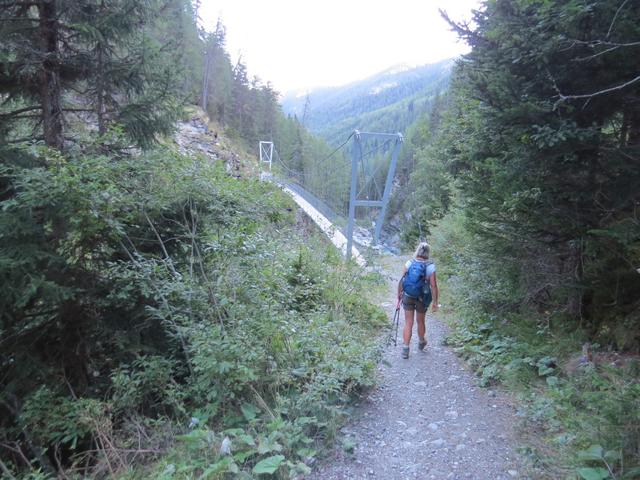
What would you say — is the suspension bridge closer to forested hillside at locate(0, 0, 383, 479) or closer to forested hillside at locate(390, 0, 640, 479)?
forested hillside at locate(0, 0, 383, 479)

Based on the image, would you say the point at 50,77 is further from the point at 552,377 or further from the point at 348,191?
the point at 348,191

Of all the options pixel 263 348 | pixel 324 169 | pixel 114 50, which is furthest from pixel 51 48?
pixel 324 169

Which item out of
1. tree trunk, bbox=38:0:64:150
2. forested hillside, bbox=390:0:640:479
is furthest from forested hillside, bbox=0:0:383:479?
forested hillside, bbox=390:0:640:479

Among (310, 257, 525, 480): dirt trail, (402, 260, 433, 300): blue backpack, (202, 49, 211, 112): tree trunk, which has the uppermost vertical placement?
(202, 49, 211, 112): tree trunk

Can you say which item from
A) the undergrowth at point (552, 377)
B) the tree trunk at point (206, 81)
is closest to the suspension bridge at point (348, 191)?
the undergrowth at point (552, 377)

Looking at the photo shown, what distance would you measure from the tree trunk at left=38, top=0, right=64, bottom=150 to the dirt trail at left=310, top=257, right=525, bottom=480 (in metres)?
4.48

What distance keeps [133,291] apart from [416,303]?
138 inches

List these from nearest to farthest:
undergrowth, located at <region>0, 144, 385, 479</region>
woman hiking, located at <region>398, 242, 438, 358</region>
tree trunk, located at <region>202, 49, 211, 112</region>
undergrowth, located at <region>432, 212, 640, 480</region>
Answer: undergrowth, located at <region>432, 212, 640, 480</region>, undergrowth, located at <region>0, 144, 385, 479</region>, woman hiking, located at <region>398, 242, 438, 358</region>, tree trunk, located at <region>202, 49, 211, 112</region>

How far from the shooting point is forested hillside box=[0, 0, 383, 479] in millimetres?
3066

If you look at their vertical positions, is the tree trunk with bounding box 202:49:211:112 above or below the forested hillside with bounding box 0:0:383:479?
above

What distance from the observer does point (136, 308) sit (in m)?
4.01

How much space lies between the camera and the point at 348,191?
20.9 metres

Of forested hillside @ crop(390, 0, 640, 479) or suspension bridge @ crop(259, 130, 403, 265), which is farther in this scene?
suspension bridge @ crop(259, 130, 403, 265)

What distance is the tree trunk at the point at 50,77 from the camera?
14.0 feet
